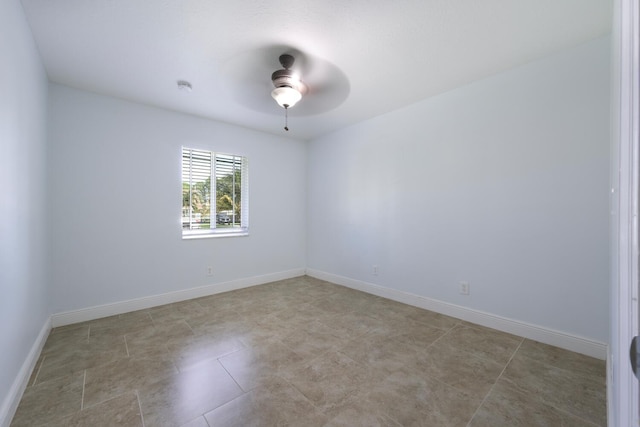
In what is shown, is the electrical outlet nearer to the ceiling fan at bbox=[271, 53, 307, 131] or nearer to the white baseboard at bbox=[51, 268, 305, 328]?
the ceiling fan at bbox=[271, 53, 307, 131]

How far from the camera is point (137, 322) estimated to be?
2.82 m

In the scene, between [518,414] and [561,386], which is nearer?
[518,414]

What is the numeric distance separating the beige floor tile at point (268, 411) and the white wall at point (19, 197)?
3.90 ft

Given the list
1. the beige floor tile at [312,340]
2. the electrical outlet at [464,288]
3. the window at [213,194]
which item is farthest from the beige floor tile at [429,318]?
the window at [213,194]

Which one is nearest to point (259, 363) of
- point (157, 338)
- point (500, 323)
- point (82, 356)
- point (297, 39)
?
point (157, 338)

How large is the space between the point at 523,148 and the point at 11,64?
3.93m

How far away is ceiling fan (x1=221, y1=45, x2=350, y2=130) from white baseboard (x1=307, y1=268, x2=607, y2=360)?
2616 millimetres

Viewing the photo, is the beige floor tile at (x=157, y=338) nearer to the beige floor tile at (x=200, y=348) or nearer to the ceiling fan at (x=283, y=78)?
the beige floor tile at (x=200, y=348)

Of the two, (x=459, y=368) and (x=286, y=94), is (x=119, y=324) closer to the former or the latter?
(x=286, y=94)

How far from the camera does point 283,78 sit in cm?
241

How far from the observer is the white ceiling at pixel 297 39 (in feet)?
5.79

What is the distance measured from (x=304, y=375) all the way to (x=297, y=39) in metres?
2.58

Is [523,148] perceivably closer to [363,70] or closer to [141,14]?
[363,70]

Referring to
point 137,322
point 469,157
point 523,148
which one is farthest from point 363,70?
point 137,322
